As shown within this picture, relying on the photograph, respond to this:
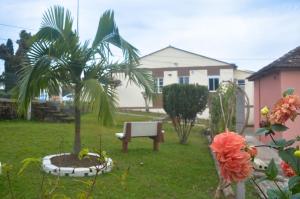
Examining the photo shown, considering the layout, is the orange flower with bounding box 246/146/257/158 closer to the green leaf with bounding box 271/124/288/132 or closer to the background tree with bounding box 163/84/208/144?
the green leaf with bounding box 271/124/288/132

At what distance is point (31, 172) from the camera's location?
301 inches

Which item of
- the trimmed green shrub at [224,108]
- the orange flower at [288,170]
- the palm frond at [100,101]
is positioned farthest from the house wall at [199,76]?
the orange flower at [288,170]

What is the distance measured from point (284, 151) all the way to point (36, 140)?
11653 mm

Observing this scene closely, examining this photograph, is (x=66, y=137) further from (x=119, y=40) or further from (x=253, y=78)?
(x=253, y=78)

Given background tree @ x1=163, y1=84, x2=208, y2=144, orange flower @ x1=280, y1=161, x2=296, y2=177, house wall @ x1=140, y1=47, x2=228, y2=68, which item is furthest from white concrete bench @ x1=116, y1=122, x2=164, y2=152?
house wall @ x1=140, y1=47, x2=228, y2=68

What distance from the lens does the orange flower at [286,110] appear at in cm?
171

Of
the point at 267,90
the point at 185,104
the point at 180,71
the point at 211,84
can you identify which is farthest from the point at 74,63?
the point at 180,71

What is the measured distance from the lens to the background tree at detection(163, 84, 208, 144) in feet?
45.9

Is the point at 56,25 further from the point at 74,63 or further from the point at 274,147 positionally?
the point at 274,147

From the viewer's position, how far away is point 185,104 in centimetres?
1401

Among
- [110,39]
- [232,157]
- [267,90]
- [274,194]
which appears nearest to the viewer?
[232,157]

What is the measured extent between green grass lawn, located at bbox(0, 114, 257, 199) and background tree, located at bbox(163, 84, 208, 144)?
3.12 feet

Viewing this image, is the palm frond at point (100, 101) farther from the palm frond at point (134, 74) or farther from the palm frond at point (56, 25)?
the palm frond at point (56, 25)

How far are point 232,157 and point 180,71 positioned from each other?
3376 centimetres
